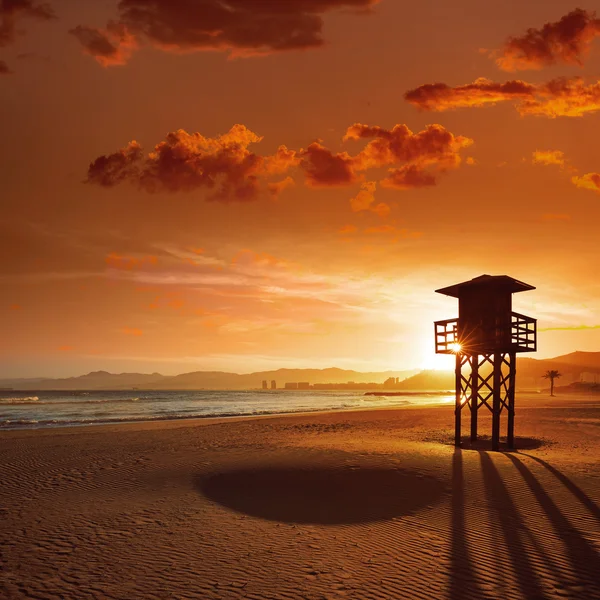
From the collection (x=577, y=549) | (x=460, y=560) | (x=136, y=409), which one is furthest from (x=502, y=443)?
(x=136, y=409)

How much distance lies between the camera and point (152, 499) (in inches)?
553

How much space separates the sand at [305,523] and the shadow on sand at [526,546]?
4cm

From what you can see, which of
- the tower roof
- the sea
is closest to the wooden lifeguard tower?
the tower roof

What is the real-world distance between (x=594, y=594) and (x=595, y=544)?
2.43m

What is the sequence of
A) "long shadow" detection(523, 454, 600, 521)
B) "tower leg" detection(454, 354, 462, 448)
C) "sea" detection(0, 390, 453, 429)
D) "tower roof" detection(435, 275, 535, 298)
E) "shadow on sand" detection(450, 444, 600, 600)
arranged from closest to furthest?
"shadow on sand" detection(450, 444, 600, 600) → "long shadow" detection(523, 454, 600, 521) → "tower roof" detection(435, 275, 535, 298) → "tower leg" detection(454, 354, 462, 448) → "sea" detection(0, 390, 453, 429)

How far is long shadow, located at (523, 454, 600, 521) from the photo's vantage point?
479 inches

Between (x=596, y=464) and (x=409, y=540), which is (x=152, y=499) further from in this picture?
(x=596, y=464)

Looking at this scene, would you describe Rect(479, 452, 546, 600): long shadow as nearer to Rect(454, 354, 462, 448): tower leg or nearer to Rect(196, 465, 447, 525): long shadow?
Rect(196, 465, 447, 525): long shadow

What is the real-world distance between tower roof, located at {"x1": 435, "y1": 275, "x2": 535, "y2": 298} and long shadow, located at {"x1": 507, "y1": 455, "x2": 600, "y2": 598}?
392 inches

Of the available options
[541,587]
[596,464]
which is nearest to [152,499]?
[541,587]

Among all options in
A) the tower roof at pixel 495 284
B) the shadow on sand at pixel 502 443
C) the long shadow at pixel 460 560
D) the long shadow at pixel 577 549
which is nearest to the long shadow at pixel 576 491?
the long shadow at pixel 577 549

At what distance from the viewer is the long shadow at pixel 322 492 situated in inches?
484

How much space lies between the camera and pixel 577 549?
→ 9.56 metres

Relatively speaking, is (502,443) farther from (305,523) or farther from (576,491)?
(305,523)
